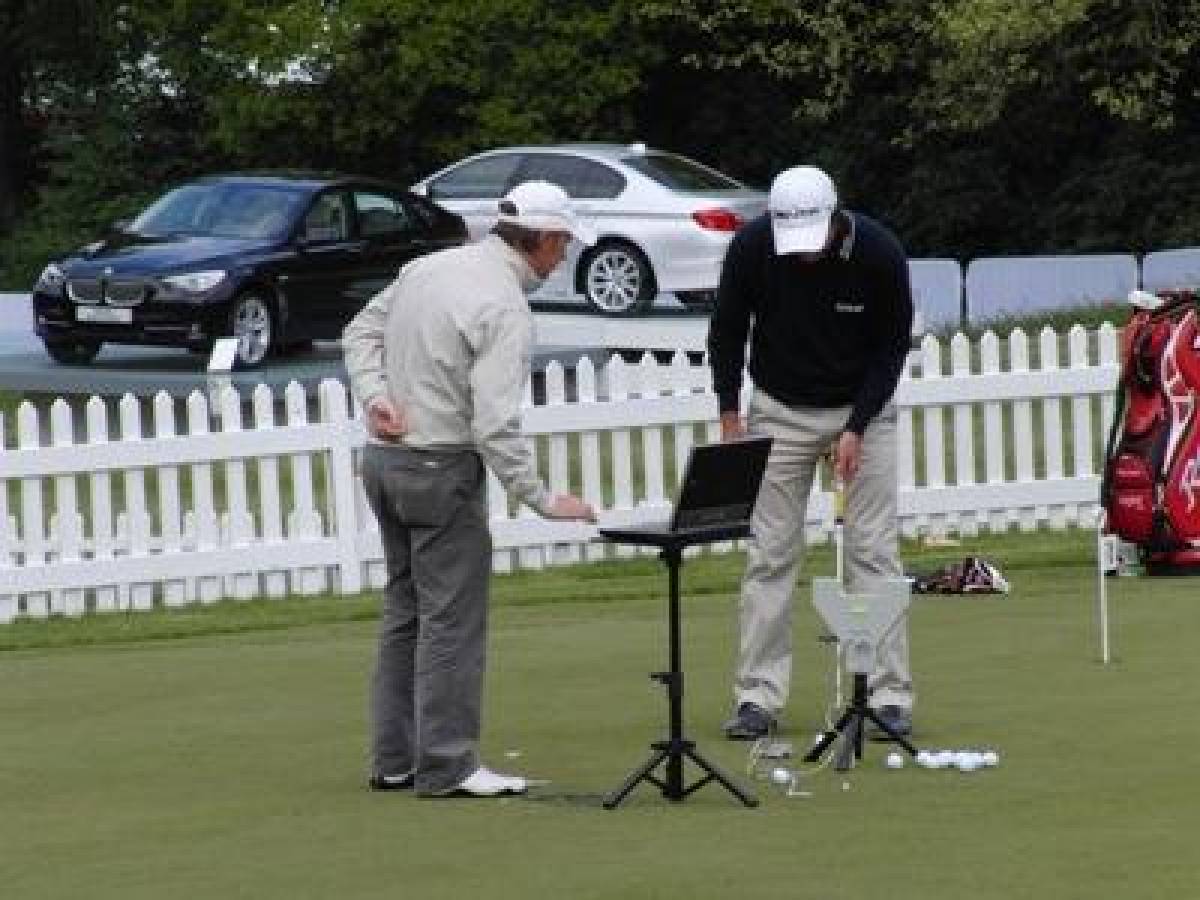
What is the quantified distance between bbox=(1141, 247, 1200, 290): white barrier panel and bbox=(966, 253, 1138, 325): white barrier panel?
170 millimetres

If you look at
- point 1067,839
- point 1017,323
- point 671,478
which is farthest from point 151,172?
point 1067,839

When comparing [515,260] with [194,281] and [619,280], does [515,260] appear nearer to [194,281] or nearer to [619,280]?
[194,281]

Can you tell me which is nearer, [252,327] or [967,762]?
[967,762]

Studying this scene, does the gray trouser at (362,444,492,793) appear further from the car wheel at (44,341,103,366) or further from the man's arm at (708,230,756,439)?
the car wheel at (44,341,103,366)

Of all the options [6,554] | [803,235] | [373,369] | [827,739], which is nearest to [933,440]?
[6,554]

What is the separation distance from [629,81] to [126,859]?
30.6m

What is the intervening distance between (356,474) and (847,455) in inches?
245

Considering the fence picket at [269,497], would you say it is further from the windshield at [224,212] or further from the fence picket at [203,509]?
the windshield at [224,212]

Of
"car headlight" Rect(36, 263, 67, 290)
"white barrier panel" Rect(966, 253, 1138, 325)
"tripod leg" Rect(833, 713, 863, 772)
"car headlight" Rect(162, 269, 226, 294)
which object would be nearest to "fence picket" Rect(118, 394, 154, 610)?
"tripod leg" Rect(833, 713, 863, 772)

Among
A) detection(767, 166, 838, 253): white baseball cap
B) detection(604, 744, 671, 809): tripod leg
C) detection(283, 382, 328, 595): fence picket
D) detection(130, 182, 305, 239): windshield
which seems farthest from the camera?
detection(130, 182, 305, 239): windshield

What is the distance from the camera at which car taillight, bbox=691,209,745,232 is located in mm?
30016

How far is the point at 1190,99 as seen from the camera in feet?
122

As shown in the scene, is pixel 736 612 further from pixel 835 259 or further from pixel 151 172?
pixel 151 172

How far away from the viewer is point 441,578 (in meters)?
10.1
